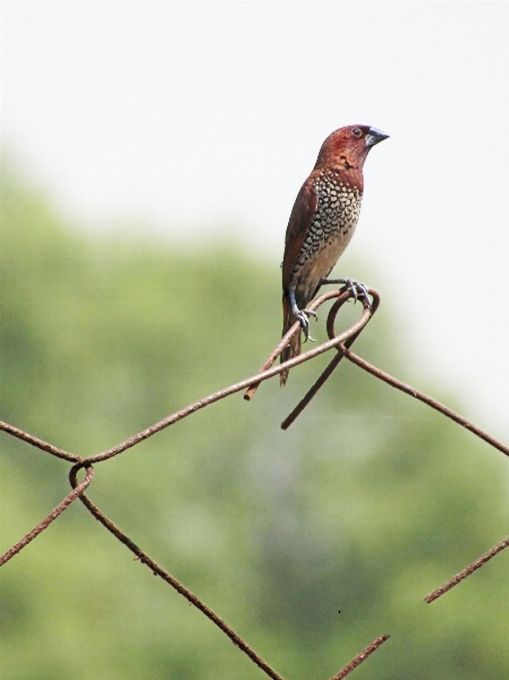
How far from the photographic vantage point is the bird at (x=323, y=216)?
183 inches

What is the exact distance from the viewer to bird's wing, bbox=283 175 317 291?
15.3 ft

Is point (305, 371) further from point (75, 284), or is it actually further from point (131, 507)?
point (75, 284)

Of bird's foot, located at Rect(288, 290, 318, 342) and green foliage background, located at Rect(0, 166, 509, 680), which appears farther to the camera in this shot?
green foliage background, located at Rect(0, 166, 509, 680)

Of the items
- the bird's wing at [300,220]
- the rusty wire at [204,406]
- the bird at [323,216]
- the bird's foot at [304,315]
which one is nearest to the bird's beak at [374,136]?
the bird at [323,216]

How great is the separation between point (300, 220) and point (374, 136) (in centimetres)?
56

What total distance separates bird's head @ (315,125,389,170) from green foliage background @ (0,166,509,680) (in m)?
13.9

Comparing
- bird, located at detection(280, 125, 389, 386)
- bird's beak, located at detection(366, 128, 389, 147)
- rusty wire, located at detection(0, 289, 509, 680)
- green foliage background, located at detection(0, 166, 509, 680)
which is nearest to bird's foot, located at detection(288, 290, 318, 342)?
rusty wire, located at detection(0, 289, 509, 680)

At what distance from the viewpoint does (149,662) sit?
21047 mm

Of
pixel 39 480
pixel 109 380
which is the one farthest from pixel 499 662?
pixel 109 380

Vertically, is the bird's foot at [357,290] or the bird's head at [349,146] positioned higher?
the bird's foot at [357,290]

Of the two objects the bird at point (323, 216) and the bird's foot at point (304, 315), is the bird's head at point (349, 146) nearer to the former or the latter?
the bird at point (323, 216)

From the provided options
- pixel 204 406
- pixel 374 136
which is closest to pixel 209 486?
pixel 374 136

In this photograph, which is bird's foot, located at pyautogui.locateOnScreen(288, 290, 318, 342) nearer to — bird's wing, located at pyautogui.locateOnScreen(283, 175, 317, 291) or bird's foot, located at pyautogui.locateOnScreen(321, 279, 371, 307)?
bird's foot, located at pyautogui.locateOnScreen(321, 279, 371, 307)

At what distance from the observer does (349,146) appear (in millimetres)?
4598
